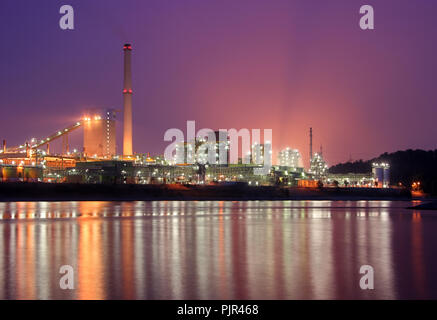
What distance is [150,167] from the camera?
11588 cm

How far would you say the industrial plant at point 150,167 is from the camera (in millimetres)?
→ 103688

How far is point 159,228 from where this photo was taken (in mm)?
24172

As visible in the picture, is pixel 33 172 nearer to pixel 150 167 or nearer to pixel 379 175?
pixel 150 167

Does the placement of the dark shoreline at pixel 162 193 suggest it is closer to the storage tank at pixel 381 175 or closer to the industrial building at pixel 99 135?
the storage tank at pixel 381 175

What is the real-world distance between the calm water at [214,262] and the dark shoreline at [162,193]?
45789 millimetres

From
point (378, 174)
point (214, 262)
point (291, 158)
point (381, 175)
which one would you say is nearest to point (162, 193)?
point (214, 262)

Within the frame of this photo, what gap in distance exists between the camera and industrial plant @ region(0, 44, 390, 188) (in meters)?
104

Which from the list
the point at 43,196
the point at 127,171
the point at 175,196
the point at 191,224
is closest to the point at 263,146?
the point at 127,171

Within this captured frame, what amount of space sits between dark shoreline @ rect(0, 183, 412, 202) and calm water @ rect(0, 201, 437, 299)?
4579 cm

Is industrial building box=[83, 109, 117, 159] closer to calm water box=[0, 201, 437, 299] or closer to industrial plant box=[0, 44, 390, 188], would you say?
industrial plant box=[0, 44, 390, 188]

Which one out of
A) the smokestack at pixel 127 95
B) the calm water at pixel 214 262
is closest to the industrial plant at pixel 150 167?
the smokestack at pixel 127 95

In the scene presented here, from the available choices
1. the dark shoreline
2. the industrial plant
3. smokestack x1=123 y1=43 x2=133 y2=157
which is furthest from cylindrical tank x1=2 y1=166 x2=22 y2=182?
smokestack x1=123 y1=43 x2=133 y2=157

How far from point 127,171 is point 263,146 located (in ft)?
190
